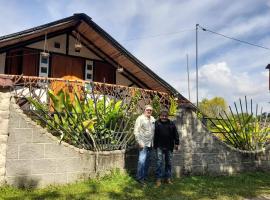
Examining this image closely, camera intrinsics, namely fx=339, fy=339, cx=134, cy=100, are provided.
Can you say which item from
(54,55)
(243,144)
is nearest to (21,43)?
(54,55)

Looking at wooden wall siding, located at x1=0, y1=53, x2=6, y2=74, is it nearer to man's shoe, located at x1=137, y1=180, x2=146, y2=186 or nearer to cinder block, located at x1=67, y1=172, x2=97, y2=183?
cinder block, located at x1=67, y1=172, x2=97, y2=183

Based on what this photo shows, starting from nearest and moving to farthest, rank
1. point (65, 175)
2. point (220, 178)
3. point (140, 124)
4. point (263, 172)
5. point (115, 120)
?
1. point (65, 175)
2. point (140, 124)
3. point (115, 120)
4. point (220, 178)
5. point (263, 172)

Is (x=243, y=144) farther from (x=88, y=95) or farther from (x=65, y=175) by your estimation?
(x=65, y=175)

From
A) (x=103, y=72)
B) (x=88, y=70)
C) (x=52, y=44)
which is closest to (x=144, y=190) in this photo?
(x=52, y=44)

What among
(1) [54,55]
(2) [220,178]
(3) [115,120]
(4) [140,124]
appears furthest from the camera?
(1) [54,55]

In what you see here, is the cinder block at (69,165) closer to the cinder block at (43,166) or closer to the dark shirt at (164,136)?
the cinder block at (43,166)

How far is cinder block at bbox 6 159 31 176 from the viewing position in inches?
244

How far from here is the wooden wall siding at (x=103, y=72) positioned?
15259 millimetres

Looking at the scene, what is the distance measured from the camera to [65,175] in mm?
6785

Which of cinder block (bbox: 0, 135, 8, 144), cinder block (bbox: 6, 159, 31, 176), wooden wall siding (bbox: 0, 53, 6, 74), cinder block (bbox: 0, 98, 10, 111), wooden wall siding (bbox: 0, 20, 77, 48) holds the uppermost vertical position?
wooden wall siding (bbox: 0, 20, 77, 48)

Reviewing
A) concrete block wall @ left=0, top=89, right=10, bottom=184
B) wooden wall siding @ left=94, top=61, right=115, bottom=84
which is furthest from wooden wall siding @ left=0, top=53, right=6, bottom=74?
concrete block wall @ left=0, top=89, right=10, bottom=184

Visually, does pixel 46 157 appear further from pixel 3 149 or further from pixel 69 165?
pixel 3 149

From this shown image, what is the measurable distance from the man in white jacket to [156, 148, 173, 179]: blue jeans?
0.23m

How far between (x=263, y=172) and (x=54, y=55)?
9.08 metres
